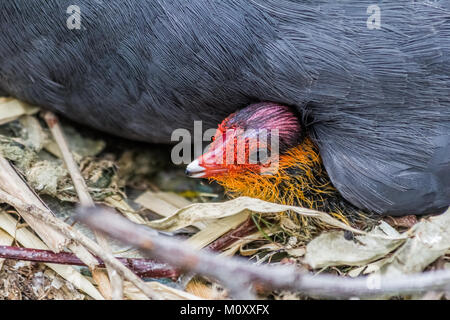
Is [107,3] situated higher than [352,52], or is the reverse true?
[107,3]

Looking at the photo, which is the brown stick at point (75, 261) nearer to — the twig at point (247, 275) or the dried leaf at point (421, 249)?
the twig at point (247, 275)

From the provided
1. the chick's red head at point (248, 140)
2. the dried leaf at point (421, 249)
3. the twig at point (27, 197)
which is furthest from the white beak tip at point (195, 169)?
the dried leaf at point (421, 249)

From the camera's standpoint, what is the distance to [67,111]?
2.07 m

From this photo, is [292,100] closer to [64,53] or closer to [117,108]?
[117,108]

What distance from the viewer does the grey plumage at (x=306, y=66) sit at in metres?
1.63

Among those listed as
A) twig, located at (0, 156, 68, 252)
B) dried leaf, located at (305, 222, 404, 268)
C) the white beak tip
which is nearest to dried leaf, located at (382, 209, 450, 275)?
dried leaf, located at (305, 222, 404, 268)

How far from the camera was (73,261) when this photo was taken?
1.64 m

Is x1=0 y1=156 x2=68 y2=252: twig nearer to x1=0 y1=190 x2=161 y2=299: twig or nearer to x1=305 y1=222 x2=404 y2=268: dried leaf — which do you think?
x1=0 y1=190 x2=161 y2=299: twig

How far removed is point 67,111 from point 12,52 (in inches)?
10.2

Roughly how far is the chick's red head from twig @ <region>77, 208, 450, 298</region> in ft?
1.19

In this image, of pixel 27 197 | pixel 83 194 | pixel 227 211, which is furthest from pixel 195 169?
pixel 27 197
